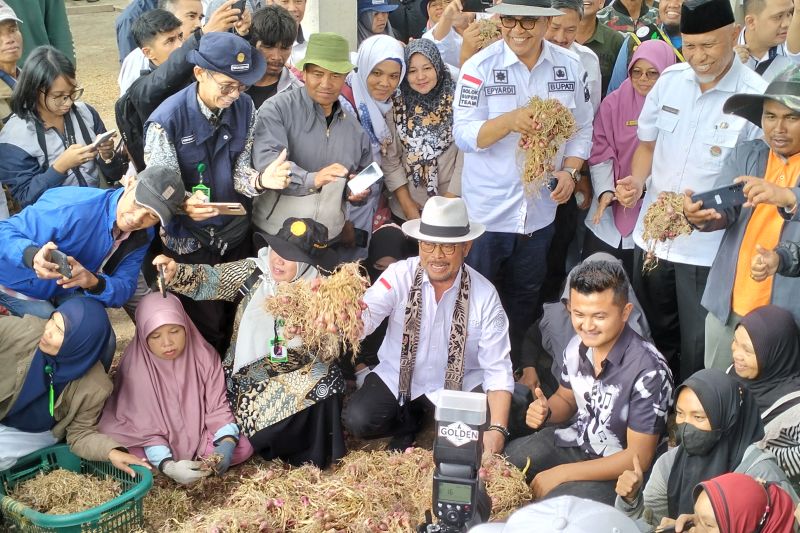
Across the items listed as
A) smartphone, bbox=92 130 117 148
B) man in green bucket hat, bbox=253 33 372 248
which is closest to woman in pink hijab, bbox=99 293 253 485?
man in green bucket hat, bbox=253 33 372 248

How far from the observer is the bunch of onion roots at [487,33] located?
605cm

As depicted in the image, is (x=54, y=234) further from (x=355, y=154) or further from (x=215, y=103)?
(x=355, y=154)

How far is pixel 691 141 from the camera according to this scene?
4.96 meters

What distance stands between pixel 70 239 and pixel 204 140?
0.94m

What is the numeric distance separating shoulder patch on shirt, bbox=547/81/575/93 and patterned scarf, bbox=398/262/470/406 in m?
1.35

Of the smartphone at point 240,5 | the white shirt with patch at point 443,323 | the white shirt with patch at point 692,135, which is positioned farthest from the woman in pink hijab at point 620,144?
the smartphone at point 240,5

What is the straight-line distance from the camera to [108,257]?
15.6 feet

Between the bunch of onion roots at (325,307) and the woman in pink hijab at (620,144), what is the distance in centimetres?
196

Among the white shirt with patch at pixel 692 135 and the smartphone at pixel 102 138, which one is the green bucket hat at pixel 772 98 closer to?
the white shirt with patch at pixel 692 135

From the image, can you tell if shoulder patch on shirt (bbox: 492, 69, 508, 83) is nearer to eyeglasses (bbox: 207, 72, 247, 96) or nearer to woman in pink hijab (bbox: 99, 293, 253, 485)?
eyeglasses (bbox: 207, 72, 247, 96)

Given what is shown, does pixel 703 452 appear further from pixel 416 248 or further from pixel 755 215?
pixel 416 248

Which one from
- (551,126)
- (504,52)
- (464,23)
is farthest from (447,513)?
(464,23)

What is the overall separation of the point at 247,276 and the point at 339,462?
4.02 ft

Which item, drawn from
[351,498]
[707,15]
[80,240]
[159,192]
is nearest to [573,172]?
[707,15]
